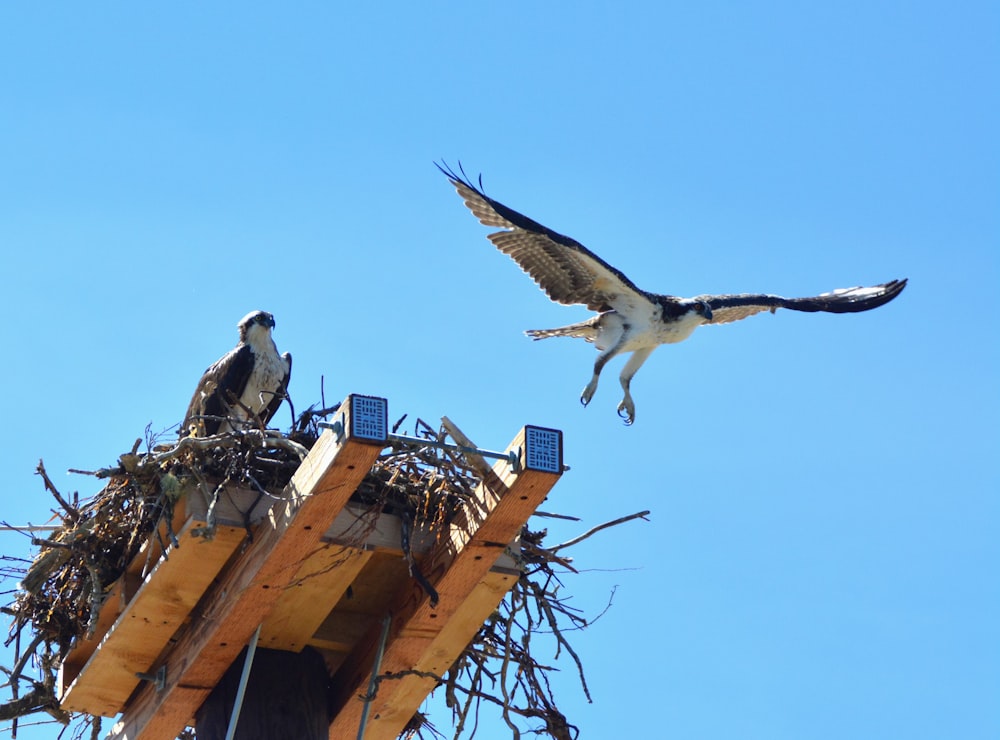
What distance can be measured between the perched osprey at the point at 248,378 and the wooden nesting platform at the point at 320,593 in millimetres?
3044

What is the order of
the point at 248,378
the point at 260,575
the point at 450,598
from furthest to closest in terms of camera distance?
1. the point at 248,378
2. the point at 450,598
3. the point at 260,575

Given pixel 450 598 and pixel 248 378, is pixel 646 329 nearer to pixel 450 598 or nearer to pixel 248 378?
pixel 248 378

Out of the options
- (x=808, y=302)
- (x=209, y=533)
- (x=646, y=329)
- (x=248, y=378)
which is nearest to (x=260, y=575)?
(x=209, y=533)

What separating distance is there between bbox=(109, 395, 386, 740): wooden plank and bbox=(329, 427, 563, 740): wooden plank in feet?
1.70

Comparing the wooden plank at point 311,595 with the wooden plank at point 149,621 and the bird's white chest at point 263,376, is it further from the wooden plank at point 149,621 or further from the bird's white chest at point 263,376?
the bird's white chest at point 263,376

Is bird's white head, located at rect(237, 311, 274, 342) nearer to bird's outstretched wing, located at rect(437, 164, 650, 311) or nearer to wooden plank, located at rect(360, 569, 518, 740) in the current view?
bird's outstretched wing, located at rect(437, 164, 650, 311)

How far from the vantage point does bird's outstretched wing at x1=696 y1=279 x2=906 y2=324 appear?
10.1m

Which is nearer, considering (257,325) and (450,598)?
(450,598)

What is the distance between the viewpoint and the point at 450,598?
4863 mm

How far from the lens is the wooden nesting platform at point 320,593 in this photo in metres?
4.32

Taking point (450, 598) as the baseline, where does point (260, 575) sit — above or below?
above

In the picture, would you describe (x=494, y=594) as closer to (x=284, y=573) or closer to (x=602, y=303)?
(x=284, y=573)

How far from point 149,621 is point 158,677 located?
11.8 inches

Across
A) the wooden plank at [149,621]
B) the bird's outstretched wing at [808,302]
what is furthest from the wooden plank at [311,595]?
the bird's outstretched wing at [808,302]
